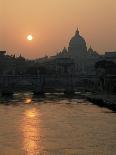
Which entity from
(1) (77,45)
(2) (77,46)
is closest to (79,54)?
(2) (77,46)

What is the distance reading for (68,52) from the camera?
6467 inches

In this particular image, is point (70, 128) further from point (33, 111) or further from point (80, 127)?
point (33, 111)

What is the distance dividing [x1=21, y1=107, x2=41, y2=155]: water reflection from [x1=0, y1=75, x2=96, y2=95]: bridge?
4892cm

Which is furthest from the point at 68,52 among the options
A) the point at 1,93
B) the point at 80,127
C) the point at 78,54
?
the point at 80,127

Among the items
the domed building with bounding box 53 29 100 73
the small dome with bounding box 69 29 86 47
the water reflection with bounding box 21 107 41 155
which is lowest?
the water reflection with bounding box 21 107 41 155

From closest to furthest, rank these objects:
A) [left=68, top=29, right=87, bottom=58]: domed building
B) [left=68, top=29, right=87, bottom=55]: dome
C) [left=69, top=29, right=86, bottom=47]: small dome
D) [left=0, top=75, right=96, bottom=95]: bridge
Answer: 1. [left=0, top=75, right=96, bottom=95]: bridge
2. [left=68, top=29, right=87, bottom=58]: domed building
3. [left=68, top=29, right=87, bottom=55]: dome
4. [left=69, top=29, right=86, bottom=47]: small dome

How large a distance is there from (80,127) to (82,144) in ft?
21.3

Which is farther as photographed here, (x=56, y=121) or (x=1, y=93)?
(x=1, y=93)

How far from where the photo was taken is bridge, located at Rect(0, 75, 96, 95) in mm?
95625

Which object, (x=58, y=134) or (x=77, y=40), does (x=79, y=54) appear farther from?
(x=58, y=134)

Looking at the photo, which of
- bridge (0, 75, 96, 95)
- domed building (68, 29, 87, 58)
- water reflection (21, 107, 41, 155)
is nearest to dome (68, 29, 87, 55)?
domed building (68, 29, 87, 58)

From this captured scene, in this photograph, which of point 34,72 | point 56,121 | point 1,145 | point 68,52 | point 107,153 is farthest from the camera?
point 68,52

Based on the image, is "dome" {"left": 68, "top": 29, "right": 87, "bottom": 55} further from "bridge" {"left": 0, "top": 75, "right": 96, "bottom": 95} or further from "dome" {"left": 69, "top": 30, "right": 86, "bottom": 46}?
"bridge" {"left": 0, "top": 75, "right": 96, "bottom": 95}

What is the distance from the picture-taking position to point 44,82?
97.4 m
